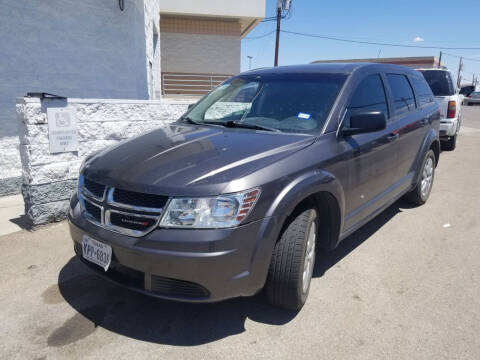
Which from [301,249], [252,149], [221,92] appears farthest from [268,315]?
[221,92]

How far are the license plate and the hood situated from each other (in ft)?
1.37

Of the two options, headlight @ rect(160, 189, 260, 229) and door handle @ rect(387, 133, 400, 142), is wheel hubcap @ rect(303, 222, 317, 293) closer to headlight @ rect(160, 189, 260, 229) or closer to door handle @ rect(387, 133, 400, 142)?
headlight @ rect(160, 189, 260, 229)

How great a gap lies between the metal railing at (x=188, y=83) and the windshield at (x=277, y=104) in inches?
524

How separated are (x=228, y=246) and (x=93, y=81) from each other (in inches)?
214

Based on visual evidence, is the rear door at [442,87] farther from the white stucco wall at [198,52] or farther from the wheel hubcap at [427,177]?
the white stucco wall at [198,52]

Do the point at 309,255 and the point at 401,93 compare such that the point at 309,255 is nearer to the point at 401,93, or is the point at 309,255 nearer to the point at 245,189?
the point at 245,189

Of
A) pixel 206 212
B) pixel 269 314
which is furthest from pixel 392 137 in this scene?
pixel 206 212

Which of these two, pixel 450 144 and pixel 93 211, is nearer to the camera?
pixel 93 211

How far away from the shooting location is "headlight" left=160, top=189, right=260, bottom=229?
91.4 inches

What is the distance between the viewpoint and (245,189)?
236 cm

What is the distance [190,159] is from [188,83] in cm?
1547

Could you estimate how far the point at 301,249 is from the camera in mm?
2662

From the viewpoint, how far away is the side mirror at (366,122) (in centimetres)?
308

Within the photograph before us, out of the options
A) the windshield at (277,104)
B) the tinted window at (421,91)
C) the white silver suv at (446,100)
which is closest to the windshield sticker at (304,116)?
the windshield at (277,104)
